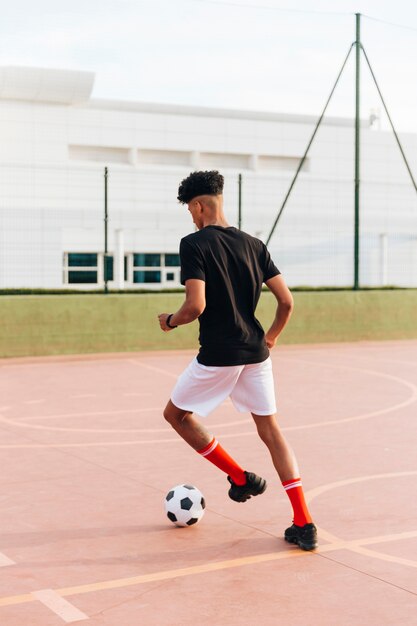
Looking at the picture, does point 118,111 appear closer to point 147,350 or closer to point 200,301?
point 147,350

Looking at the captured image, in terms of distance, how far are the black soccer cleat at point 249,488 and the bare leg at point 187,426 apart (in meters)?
0.33

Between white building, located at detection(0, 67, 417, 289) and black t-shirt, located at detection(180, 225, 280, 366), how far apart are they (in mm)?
35646

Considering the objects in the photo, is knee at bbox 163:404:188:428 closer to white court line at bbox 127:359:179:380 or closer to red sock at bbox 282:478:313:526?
red sock at bbox 282:478:313:526

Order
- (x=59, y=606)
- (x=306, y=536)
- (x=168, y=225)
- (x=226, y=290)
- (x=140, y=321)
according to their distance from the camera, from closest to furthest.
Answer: (x=59, y=606) < (x=306, y=536) < (x=226, y=290) < (x=140, y=321) < (x=168, y=225)

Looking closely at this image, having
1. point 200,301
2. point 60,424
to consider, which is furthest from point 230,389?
point 60,424

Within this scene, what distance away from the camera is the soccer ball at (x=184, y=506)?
5465 mm

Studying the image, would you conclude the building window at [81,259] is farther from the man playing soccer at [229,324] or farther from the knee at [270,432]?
the knee at [270,432]

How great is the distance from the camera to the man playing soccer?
504cm

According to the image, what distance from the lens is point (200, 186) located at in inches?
202

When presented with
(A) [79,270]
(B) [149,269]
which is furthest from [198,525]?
(B) [149,269]

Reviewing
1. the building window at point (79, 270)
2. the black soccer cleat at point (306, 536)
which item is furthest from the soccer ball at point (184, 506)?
the building window at point (79, 270)

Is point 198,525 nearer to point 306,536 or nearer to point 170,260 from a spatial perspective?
point 306,536

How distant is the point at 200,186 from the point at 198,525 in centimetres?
199

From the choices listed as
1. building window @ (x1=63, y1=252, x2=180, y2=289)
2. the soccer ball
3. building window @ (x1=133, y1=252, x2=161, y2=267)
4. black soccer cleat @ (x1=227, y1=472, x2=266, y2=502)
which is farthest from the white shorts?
building window @ (x1=133, y1=252, x2=161, y2=267)
